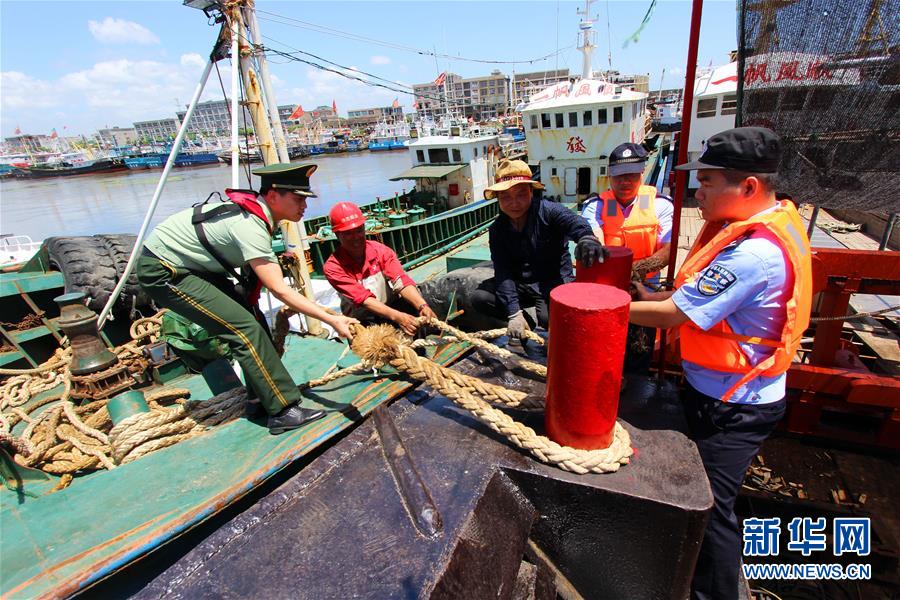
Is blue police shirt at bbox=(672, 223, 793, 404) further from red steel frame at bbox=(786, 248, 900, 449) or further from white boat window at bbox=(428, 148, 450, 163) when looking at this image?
white boat window at bbox=(428, 148, 450, 163)

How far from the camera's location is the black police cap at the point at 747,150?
1.55m

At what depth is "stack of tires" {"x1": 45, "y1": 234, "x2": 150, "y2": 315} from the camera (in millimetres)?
4715

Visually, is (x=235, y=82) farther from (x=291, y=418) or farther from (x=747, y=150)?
(x=747, y=150)

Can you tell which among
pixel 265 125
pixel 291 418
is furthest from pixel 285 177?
pixel 265 125

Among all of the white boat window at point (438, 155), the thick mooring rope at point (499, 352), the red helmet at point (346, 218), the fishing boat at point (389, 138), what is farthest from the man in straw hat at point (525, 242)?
the fishing boat at point (389, 138)

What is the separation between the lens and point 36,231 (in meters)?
24.9

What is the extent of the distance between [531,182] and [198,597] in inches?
118

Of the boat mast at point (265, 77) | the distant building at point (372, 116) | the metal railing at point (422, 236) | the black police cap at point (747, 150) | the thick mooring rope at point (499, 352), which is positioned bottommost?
the metal railing at point (422, 236)

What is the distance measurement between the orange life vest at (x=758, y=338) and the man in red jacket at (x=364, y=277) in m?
2.10

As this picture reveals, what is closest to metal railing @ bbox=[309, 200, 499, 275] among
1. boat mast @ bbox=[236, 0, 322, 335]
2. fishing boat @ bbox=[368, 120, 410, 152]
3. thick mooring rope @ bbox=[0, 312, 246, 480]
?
boat mast @ bbox=[236, 0, 322, 335]

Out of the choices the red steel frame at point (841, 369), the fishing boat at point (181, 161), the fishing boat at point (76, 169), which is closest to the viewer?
the red steel frame at point (841, 369)

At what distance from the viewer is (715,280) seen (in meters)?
1.62

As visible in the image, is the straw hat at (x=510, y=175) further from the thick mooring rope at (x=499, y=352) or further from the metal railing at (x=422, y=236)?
the metal railing at (x=422, y=236)

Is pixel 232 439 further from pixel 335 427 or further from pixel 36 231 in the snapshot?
pixel 36 231
